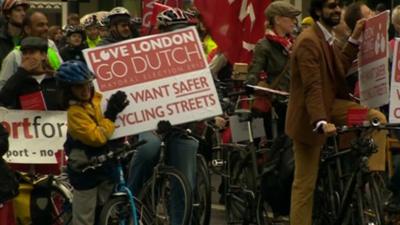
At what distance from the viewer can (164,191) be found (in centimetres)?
925

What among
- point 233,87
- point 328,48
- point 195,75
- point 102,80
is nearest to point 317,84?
point 328,48

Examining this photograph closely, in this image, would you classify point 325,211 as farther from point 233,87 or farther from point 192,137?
point 233,87

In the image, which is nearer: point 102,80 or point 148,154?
point 102,80

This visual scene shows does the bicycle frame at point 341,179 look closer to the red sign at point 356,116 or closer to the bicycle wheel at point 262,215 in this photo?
the red sign at point 356,116

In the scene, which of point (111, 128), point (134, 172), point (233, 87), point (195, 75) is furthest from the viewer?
point (233, 87)

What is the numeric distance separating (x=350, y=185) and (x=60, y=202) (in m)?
2.35

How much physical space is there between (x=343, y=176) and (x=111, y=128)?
5.85ft

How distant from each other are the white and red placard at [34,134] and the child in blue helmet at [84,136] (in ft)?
3.07

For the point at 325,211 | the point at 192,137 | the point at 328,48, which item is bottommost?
the point at 325,211

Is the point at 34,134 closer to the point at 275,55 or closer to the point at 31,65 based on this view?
the point at 31,65

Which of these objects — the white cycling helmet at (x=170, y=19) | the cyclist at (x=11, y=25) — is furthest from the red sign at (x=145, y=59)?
the cyclist at (x=11, y=25)

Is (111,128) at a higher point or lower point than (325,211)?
higher

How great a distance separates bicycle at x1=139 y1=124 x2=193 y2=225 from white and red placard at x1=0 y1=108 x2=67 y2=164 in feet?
2.63

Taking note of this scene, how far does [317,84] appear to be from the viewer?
28.0 ft
